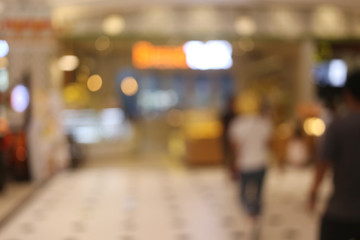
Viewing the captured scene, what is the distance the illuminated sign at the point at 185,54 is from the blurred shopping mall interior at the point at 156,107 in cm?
4

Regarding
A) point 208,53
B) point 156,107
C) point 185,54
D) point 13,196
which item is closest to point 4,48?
point 13,196

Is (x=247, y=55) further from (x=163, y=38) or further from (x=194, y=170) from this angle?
(x=194, y=170)

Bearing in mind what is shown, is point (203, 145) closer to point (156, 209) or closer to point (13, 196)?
point (156, 209)

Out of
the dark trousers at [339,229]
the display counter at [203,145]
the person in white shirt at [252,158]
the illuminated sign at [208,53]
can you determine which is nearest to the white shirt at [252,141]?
the person in white shirt at [252,158]

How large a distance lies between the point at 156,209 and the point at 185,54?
22.7 ft

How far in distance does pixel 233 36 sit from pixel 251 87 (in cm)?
367

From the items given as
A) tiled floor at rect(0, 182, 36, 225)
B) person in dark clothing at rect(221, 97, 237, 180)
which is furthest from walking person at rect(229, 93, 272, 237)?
person in dark clothing at rect(221, 97, 237, 180)

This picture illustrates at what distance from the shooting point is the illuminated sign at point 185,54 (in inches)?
496

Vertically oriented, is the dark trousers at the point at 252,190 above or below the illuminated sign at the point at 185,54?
below

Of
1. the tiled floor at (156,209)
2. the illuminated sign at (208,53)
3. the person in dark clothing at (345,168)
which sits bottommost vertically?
the tiled floor at (156,209)

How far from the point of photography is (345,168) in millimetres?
2428

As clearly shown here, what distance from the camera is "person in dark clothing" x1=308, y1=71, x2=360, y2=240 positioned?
2338mm

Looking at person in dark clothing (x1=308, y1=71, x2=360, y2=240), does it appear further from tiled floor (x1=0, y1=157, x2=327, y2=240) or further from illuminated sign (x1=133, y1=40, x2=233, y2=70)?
illuminated sign (x1=133, y1=40, x2=233, y2=70)

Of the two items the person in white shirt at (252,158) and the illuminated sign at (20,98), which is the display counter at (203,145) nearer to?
the illuminated sign at (20,98)
